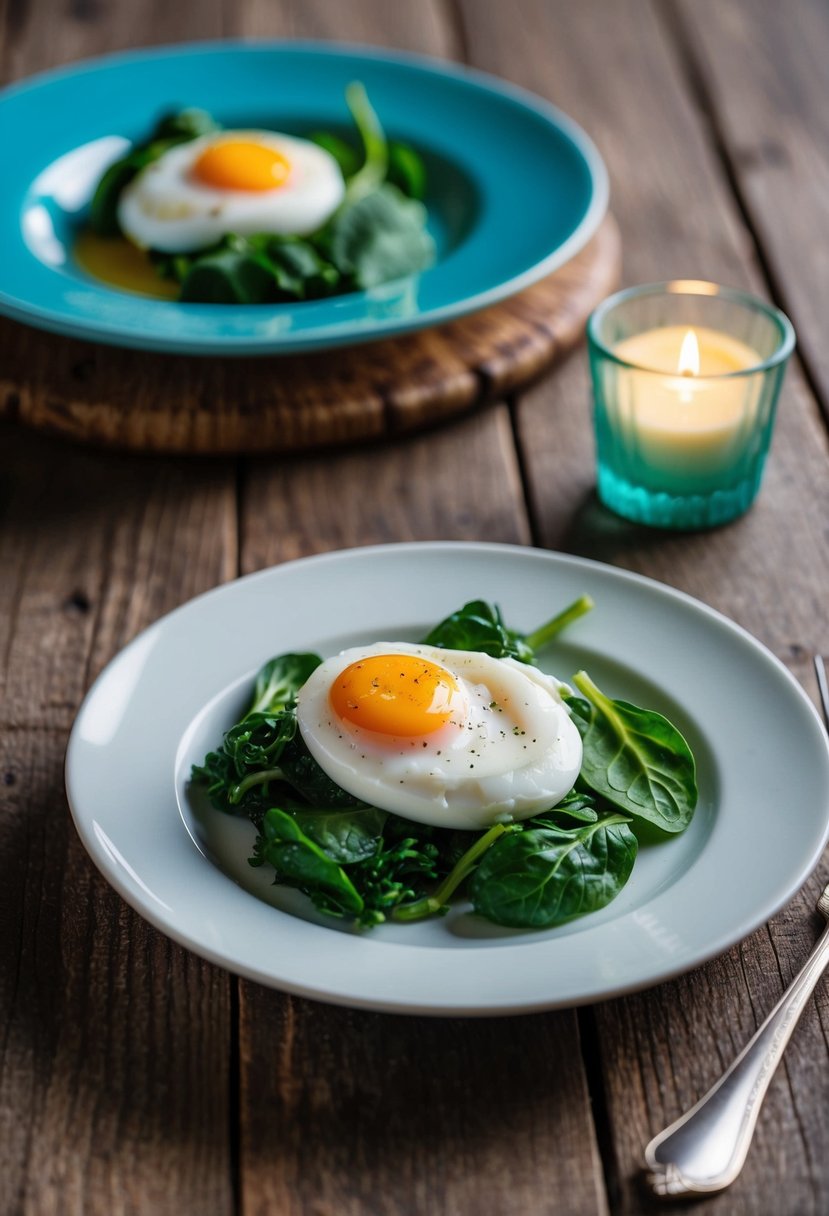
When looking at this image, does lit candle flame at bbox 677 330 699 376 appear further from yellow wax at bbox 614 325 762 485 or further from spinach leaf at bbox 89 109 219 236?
spinach leaf at bbox 89 109 219 236

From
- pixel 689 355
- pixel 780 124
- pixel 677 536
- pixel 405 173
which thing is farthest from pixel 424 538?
pixel 780 124

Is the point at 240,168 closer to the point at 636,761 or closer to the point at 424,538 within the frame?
the point at 424,538

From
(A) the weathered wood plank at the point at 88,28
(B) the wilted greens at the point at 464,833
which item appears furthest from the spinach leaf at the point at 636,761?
(A) the weathered wood plank at the point at 88,28

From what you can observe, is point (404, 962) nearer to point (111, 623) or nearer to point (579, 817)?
point (579, 817)

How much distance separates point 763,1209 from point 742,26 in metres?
3.41

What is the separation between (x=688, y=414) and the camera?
201cm

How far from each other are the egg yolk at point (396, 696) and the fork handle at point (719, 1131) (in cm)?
45

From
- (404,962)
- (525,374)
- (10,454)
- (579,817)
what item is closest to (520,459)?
(525,374)

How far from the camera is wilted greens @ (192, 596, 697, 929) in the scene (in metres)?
1.27

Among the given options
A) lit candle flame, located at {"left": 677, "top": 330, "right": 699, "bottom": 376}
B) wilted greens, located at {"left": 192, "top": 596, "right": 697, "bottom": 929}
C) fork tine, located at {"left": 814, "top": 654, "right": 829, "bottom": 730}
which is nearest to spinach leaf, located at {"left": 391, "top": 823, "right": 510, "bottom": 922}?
wilted greens, located at {"left": 192, "top": 596, "right": 697, "bottom": 929}

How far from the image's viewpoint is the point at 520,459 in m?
2.27

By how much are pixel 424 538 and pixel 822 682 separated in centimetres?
66

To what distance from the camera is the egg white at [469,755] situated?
4.42ft

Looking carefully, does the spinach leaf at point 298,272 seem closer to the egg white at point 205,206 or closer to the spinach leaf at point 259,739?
the egg white at point 205,206
